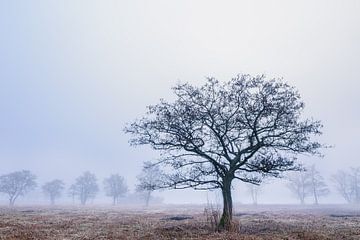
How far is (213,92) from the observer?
28.1m

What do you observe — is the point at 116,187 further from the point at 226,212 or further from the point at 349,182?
the point at 226,212

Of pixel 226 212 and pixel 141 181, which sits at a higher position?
pixel 141 181

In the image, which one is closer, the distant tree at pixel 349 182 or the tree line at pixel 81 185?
the tree line at pixel 81 185

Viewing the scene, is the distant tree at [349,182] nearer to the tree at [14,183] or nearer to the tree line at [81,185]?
the tree line at [81,185]

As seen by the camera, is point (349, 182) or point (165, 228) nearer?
point (165, 228)

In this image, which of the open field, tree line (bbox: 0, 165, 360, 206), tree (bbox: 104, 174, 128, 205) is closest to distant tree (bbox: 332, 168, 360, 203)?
tree line (bbox: 0, 165, 360, 206)

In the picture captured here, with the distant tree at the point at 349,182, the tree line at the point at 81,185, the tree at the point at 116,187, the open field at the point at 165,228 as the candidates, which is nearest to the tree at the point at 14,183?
the tree line at the point at 81,185

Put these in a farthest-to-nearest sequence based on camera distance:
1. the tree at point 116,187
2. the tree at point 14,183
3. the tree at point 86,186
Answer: the tree at point 86,186 < the tree at point 116,187 < the tree at point 14,183

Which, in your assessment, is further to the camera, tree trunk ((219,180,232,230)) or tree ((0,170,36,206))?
tree ((0,170,36,206))

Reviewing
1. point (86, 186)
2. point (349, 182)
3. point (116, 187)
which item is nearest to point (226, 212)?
point (116, 187)

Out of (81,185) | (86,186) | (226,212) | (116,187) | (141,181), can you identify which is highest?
(81,185)

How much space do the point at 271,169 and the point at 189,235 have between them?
9344mm

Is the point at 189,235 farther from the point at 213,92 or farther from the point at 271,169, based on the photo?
the point at 213,92

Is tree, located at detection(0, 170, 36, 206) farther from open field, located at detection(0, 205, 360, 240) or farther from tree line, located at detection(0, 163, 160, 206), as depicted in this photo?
open field, located at detection(0, 205, 360, 240)
